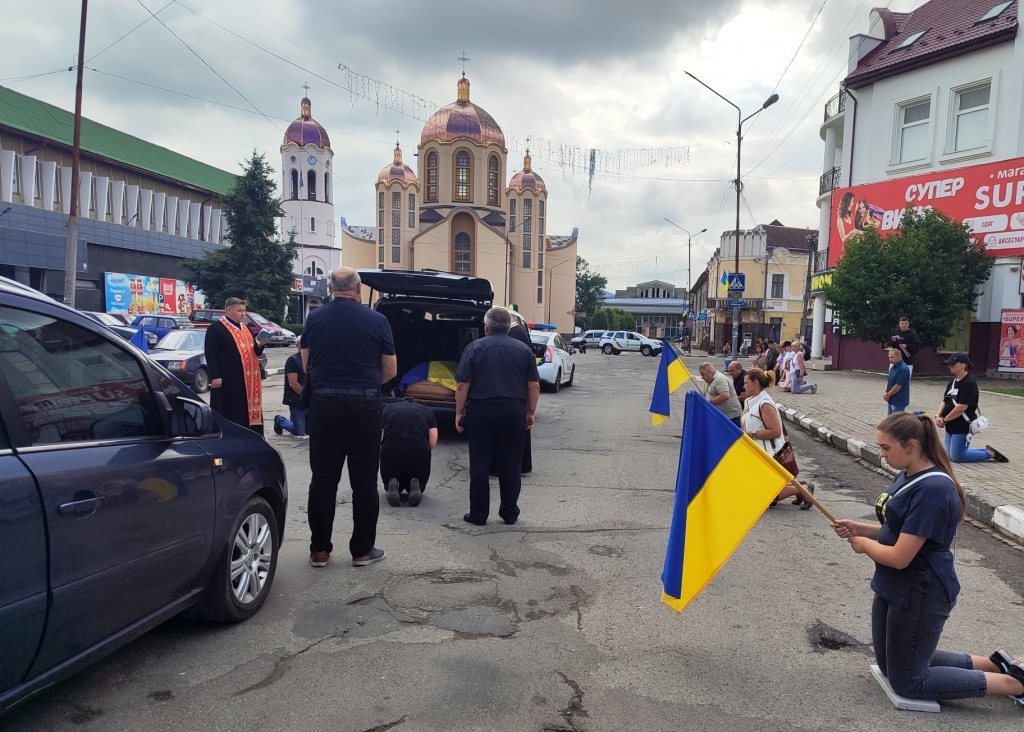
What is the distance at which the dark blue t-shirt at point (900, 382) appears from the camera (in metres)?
10.4

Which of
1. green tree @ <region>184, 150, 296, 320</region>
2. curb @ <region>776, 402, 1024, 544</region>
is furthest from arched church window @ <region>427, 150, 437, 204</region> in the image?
curb @ <region>776, 402, 1024, 544</region>

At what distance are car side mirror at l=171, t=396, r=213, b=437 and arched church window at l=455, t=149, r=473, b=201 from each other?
6754 cm

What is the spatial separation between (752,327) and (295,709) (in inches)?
2293

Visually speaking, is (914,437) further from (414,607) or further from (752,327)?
(752,327)

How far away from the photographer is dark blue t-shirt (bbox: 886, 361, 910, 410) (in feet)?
34.2

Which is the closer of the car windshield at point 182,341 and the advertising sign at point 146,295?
the car windshield at point 182,341

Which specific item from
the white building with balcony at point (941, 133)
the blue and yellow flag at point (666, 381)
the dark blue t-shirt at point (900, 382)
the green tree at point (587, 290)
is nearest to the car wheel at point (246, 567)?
the blue and yellow flag at point (666, 381)

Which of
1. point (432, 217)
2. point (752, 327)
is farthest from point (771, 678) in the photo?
point (432, 217)

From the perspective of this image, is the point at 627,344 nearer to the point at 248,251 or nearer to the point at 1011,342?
the point at 248,251

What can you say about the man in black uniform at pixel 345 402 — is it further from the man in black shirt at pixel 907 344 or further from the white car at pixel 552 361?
the white car at pixel 552 361

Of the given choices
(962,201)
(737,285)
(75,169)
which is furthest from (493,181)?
(75,169)

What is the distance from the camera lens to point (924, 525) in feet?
10.0

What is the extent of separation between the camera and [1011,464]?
895 cm

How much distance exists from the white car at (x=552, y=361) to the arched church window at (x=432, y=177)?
5258cm
